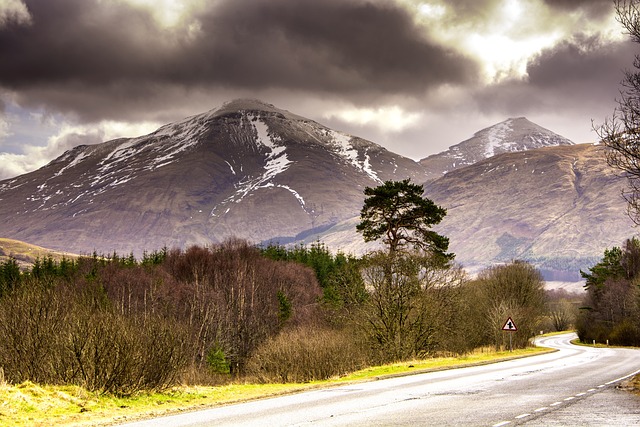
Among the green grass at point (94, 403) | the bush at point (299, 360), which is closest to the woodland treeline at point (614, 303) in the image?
the bush at point (299, 360)

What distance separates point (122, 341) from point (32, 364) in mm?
3437

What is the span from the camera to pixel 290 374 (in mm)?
32375

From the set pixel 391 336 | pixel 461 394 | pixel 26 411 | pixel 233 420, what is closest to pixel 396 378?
pixel 461 394

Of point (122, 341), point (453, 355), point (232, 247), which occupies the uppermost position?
point (232, 247)

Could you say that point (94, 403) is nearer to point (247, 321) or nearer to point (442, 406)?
point (442, 406)

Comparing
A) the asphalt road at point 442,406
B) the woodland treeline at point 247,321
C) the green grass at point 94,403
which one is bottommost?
the asphalt road at point 442,406

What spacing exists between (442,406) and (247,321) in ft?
214

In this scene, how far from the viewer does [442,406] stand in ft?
68.3

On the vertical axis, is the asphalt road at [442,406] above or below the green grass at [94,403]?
below

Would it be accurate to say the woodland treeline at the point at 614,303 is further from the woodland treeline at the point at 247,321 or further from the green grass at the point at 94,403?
the green grass at the point at 94,403

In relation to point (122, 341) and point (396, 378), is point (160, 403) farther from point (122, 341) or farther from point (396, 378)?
point (396, 378)

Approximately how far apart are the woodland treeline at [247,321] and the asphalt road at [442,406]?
4.40 metres

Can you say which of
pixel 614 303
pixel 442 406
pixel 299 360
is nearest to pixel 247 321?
pixel 299 360

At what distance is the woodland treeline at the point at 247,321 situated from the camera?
78.6ft
